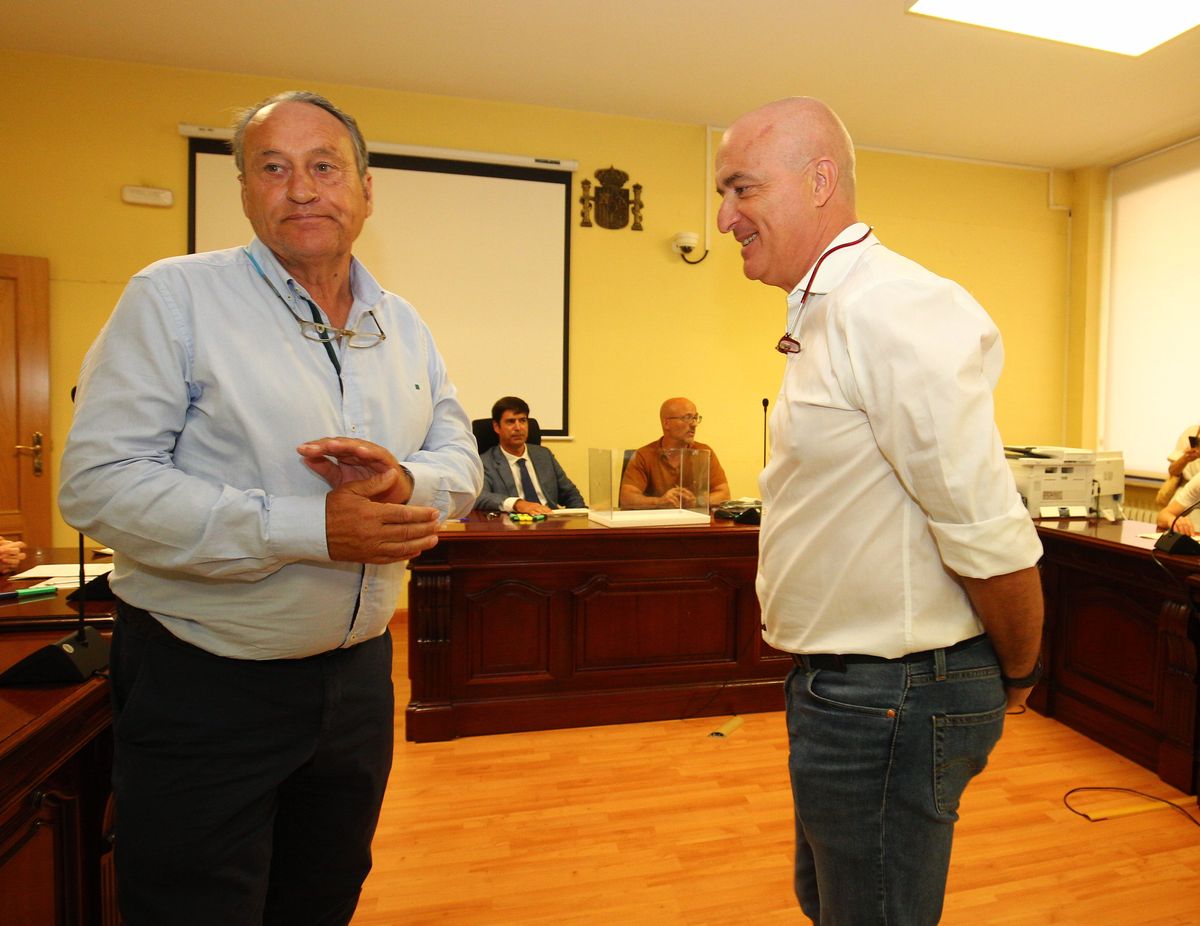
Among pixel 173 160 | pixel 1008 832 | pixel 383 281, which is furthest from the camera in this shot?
pixel 383 281

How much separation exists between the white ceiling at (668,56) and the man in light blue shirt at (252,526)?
322 centimetres

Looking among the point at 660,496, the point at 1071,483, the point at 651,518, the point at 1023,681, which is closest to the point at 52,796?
the point at 1023,681

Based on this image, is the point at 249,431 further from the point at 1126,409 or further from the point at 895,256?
the point at 1126,409

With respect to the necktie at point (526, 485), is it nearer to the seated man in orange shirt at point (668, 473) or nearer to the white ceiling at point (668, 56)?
the seated man in orange shirt at point (668, 473)

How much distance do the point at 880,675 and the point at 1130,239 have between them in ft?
20.2

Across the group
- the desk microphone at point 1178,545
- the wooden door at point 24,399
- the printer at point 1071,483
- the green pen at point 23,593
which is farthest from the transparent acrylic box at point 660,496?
the wooden door at point 24,399

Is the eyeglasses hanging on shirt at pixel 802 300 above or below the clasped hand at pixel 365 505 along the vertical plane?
above

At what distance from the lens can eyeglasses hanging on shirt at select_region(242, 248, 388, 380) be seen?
1087mm

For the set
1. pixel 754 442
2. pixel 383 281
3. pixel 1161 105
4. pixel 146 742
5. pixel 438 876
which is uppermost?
pixel 1161 105

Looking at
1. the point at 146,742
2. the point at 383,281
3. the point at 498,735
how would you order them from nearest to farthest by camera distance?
the point at 146,742 < the point at 498,735 < the point at 383,281

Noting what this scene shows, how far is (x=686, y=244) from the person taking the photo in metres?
5.17

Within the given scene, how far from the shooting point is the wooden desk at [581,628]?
301cm

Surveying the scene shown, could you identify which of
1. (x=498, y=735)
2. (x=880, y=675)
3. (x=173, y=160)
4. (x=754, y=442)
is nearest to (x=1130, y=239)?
(x=754, y=442)

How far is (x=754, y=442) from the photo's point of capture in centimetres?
555
